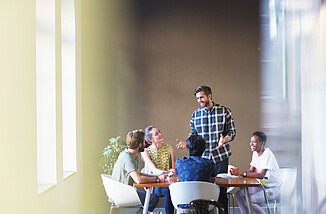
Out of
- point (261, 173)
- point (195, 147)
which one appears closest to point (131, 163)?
point (195, 147)

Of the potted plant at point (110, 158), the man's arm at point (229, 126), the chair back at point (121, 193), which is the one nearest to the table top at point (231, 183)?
the chair back at point (121, 193)

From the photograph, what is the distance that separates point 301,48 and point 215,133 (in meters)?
1.93

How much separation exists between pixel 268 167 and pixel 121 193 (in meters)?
1.56

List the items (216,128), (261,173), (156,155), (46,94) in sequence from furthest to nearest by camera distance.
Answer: (156,155)
(216,128)
(46,94)
(261,173)

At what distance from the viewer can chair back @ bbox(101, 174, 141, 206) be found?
4.36m

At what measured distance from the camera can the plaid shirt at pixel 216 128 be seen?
16.3 ft

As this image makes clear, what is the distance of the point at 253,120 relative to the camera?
6555 mm

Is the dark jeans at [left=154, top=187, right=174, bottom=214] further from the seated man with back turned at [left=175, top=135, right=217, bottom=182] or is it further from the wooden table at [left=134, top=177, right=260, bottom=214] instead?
the seated man with back turned at [left=175, top=135, right=217, bottom=182]

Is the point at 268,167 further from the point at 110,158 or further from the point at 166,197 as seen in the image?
the point at 110,158

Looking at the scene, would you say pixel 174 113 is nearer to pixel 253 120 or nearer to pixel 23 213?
pixel 253 120

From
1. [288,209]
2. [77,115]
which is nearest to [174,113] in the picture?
[77,115]

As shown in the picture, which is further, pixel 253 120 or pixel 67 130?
pixel 253 120

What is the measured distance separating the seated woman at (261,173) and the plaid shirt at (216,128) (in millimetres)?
342

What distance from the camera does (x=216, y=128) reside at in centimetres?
501
